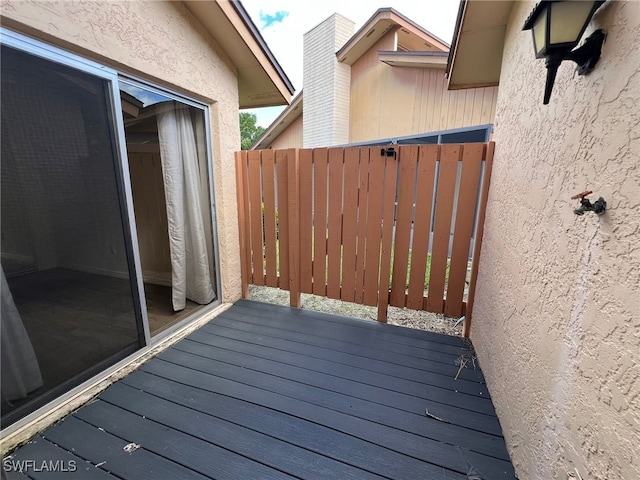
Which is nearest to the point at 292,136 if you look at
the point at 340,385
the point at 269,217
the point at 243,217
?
the point at 243,217

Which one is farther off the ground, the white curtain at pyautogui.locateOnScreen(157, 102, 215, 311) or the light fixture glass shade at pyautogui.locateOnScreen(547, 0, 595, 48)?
the light fixture glass shade at pyautogui.locateOnScreen(547, 0, 595, 48)

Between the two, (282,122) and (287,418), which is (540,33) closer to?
(287,418)

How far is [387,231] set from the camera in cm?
281

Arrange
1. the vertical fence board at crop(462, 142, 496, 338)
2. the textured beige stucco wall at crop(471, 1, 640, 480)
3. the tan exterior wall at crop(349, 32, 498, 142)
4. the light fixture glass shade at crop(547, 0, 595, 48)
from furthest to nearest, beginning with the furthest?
the tan exterior wall at crop(349, 32, 498, 142) → the vertical fence board at crop(462, 142, 496, 338) → the light fixture glass shade at crop(547, 0, 595, 48) → the textured beige stucco wall at crop(471, 1, 640, 480)

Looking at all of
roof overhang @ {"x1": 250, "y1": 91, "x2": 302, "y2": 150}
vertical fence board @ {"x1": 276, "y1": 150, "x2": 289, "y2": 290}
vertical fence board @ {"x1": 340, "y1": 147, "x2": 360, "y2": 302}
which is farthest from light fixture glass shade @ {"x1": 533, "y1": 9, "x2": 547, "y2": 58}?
roof overhang @ {"x1": 250, "y1": 91, "x2": 302, "y2": 150}

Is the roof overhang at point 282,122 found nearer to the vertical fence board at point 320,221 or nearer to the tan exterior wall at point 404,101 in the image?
the tan exterior wall at point 404,101

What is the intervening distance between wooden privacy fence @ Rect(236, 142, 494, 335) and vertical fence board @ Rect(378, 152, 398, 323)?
0.01 m

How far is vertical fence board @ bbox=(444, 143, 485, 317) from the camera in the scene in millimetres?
2465

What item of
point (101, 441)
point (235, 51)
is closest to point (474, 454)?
point (101, 441)

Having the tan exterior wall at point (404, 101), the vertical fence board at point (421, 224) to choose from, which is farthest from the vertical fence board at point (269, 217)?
the tan exterior wall at point (404, 101)

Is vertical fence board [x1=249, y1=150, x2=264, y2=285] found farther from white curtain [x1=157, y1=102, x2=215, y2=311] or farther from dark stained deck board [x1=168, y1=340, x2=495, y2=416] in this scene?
dark stained deck board [x1=168, y1=340, x2=495, y2=416]

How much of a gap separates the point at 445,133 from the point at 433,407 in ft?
15.8

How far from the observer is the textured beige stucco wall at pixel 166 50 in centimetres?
158

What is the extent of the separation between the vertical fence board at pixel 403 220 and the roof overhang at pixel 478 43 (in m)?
0.99
